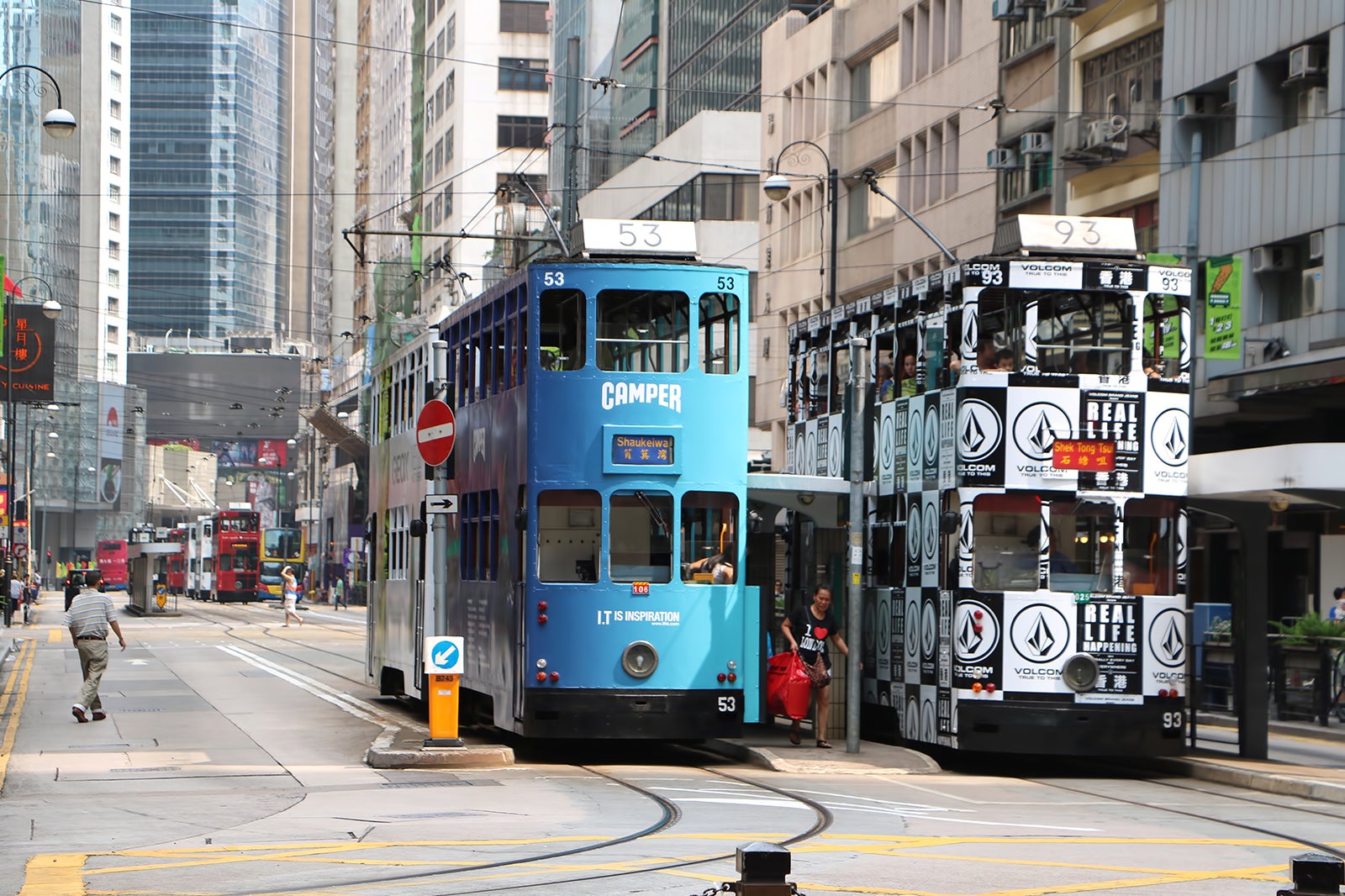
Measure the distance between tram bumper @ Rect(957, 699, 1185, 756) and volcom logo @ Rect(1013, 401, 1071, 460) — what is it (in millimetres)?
2290

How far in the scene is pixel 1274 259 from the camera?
3198 centimetres

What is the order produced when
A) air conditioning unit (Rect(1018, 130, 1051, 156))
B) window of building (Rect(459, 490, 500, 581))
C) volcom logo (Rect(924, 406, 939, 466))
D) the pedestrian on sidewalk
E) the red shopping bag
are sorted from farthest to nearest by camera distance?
the pedestrian on sidewalk → air conditioning unit (Rect(1018, 130, 1051, 156)) → window of building (Rect(459, 490, 500, 581)) → the red shopping bag → volcom logo (Rect(924, 406, 939, 466))

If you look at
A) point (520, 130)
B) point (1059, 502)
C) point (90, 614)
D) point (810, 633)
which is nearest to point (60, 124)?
point (90, 614)

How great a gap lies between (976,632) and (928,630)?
2.93 feet

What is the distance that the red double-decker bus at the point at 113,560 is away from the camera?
13588cm

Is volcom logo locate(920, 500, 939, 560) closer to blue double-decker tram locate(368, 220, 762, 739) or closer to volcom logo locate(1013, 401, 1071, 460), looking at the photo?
volcom logo locate(1013, 401, 1071, 460)

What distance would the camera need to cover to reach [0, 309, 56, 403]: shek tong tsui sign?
52.9 meters

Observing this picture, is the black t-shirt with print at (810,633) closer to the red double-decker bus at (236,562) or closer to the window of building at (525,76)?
the red double-decker bus at (236,562)

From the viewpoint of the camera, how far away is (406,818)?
45.0 feet

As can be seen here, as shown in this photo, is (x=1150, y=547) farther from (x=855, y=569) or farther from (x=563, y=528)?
(x=563, y=528)

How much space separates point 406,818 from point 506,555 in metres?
5.84

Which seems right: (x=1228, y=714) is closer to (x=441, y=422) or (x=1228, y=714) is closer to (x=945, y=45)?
(x=441, y=422)

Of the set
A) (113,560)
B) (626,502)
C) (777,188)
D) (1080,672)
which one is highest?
(777,188)

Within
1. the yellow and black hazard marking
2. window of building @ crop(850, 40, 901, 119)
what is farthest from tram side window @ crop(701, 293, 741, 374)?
window of building @ crop(850, 40, 901, 119)
